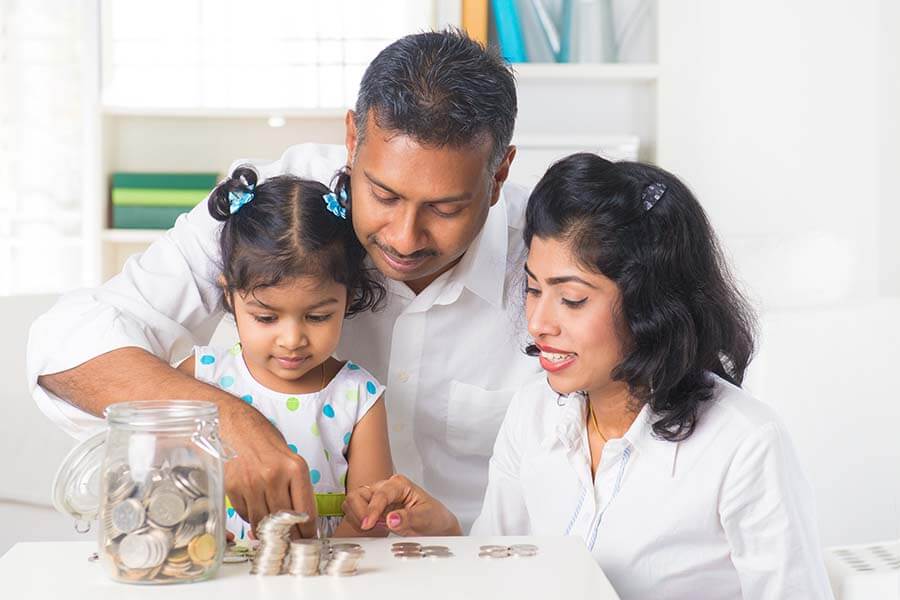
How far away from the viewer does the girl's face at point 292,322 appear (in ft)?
5.02

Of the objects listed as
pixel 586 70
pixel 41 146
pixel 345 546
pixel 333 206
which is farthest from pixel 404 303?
pixel 41 146

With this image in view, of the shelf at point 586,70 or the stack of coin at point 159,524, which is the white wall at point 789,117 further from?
the stack of coin at point 159,524

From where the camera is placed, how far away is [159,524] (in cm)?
94

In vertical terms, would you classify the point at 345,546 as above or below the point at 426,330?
below

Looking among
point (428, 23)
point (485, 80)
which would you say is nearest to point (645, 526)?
point (485, 80)

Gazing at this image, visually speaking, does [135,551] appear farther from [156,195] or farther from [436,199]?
[156,195]

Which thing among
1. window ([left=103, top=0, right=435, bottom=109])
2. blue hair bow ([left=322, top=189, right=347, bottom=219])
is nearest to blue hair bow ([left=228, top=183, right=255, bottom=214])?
blue hair bow ([left=322, top=189, right=347, bottom=219])

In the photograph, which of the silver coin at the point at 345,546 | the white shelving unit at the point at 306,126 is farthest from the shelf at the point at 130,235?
the silver coin at the point at 345,546

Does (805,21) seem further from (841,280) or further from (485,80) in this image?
(485,80)

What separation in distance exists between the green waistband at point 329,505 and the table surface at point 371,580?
0.37 m

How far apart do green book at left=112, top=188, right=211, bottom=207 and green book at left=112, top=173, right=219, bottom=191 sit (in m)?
0.01

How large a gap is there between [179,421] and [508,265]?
3.01 feet

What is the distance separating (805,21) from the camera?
3.42 metres

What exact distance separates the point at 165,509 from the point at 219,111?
262 cm
